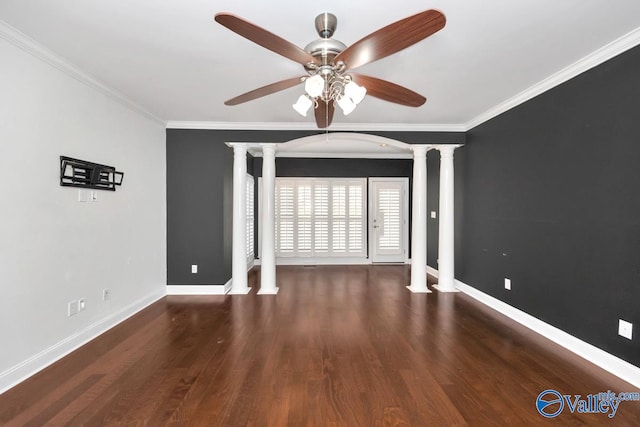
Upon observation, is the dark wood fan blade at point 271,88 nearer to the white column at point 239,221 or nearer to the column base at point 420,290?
the white column at point 239,221

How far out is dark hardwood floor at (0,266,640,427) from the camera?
6.39 feet

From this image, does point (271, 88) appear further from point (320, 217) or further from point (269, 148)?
point (320, 217)

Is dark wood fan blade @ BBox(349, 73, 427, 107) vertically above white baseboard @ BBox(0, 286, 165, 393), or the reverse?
dark wood fan blade @ BBox(349, 73, 427, 107)

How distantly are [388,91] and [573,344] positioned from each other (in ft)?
8.98

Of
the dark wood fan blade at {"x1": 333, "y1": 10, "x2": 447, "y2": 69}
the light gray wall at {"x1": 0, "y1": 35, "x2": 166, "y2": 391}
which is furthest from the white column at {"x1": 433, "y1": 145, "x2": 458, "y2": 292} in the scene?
the light gray wall at {"x1": 0, "y1": 35, "x2": 166, "y2": 391}

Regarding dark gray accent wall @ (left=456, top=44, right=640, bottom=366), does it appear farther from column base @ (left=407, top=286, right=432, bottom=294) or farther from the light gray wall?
→ the light gray wall

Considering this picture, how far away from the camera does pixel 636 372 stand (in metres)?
2.27

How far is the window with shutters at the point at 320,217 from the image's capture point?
23.1ft

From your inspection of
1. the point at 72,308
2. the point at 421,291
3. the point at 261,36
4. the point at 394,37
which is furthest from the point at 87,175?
the point at 421,291

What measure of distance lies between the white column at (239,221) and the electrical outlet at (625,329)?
159 inches

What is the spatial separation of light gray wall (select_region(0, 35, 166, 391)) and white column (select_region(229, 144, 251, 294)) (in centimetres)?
119

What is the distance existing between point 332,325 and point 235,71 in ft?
8.79

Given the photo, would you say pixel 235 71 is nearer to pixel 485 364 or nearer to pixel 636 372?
pixel 485 364

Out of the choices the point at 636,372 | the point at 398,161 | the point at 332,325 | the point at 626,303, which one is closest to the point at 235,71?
the point at 332,325
